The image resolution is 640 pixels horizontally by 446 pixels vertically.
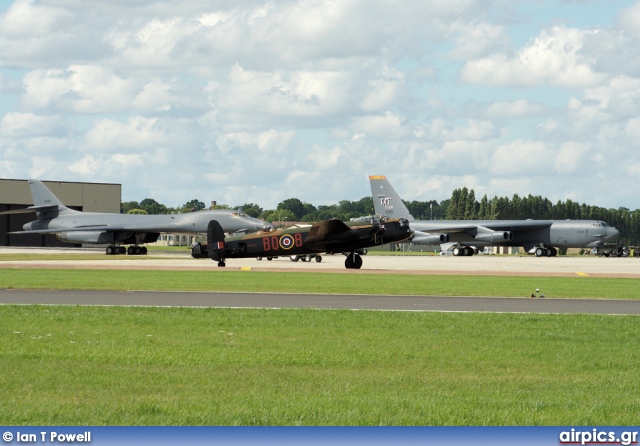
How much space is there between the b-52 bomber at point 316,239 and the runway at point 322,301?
21.4 metres

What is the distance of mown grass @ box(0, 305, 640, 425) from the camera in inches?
366

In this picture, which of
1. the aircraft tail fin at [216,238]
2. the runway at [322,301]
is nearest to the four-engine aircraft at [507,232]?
the aircraft tail fin at [216,238]

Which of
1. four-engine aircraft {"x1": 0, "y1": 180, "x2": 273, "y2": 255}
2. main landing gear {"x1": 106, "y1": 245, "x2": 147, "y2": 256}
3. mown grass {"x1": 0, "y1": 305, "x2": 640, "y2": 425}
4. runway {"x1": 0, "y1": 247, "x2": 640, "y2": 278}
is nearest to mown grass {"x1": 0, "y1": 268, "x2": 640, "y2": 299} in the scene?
runway {"x1": 0, "y1": 247, "x2": 640, "y2": 278}

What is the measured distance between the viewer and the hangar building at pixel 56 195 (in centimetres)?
11538

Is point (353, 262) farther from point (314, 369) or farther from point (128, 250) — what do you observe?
point (314, 369)

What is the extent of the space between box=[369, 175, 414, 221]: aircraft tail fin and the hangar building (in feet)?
125

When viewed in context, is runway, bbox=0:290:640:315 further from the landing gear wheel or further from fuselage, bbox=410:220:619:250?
fuselage, bbox=410:220:619:250

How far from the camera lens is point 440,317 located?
62.5 ft

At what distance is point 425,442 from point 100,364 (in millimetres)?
6282

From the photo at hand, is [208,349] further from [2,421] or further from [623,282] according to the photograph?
[623,282]

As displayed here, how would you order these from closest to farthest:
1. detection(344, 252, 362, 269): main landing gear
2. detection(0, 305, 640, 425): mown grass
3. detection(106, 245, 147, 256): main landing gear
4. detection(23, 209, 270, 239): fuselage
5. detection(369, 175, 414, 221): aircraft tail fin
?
1. detection(0, 305, 640, 425): mown grass
2. detection(344, 252, 362, 269): main landing gear
3. detection(23, 209, 270, 239): fuselage
4. detection(106, 245, 147, 256): main landing gear
5. detection(369, 175, 414, 221): aircraft tail fin

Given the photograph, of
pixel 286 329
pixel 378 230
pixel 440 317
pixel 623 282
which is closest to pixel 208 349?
pixel 286 329

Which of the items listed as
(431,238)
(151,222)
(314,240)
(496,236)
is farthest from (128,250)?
(496,236)

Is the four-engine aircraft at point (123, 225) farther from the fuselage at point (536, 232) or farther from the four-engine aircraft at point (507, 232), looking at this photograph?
the fuselage at point (536, 232)
